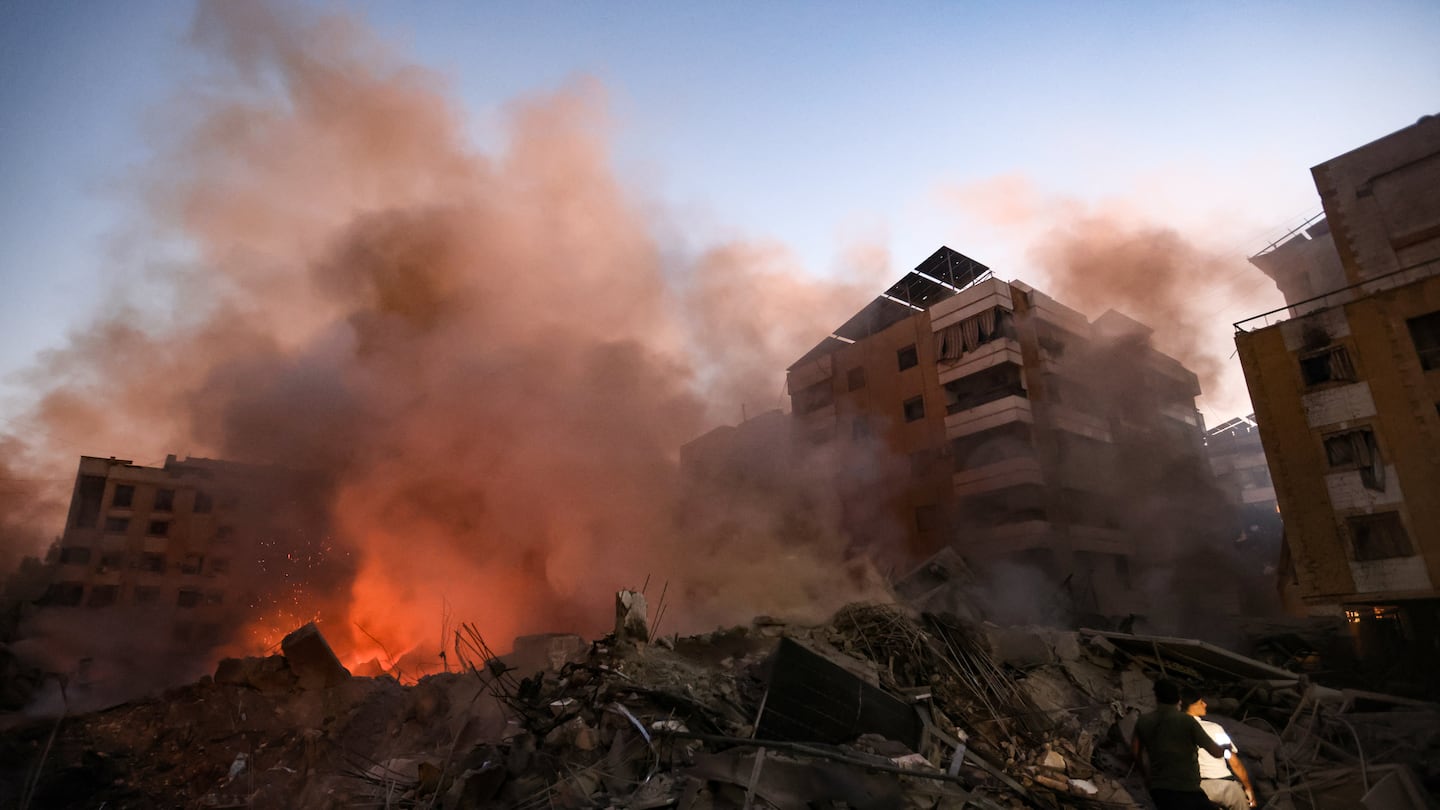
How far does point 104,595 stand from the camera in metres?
38.4

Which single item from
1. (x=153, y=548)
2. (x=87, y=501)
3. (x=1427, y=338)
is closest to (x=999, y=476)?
(x=1427, y=338)

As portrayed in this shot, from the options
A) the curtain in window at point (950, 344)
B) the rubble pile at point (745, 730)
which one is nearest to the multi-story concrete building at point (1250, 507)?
the curtain in window at point (950, 344)

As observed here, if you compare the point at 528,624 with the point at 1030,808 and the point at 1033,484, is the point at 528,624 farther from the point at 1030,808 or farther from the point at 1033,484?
the point at 1030,808

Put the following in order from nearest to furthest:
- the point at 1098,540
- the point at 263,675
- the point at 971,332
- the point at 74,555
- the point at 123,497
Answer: the point at 263,675 < the point at 1098,540 < the point at 971,332 < the point at 74,555 < the point at 123,497

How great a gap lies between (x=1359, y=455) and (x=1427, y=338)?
3275mm

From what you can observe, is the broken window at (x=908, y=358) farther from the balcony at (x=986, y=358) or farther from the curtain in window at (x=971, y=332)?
the curtain in window at (x=971, y=332)

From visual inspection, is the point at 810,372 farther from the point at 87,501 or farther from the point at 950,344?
the point at 87,501

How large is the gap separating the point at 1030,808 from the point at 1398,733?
4.59 metres

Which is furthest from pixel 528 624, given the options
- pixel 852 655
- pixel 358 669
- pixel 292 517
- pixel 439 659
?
pixel 852 655

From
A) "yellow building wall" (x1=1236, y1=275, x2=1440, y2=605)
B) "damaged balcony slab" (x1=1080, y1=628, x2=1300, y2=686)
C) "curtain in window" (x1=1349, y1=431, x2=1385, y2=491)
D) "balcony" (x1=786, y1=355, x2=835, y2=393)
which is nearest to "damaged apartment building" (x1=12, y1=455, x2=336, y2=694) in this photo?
"balcony" (x1=786, y1=355, x2=835, y2=393)

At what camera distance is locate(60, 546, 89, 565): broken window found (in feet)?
127

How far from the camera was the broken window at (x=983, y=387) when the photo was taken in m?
27.8

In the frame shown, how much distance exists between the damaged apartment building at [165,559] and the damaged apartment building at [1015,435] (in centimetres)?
2169

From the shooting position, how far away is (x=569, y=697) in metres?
8.39
